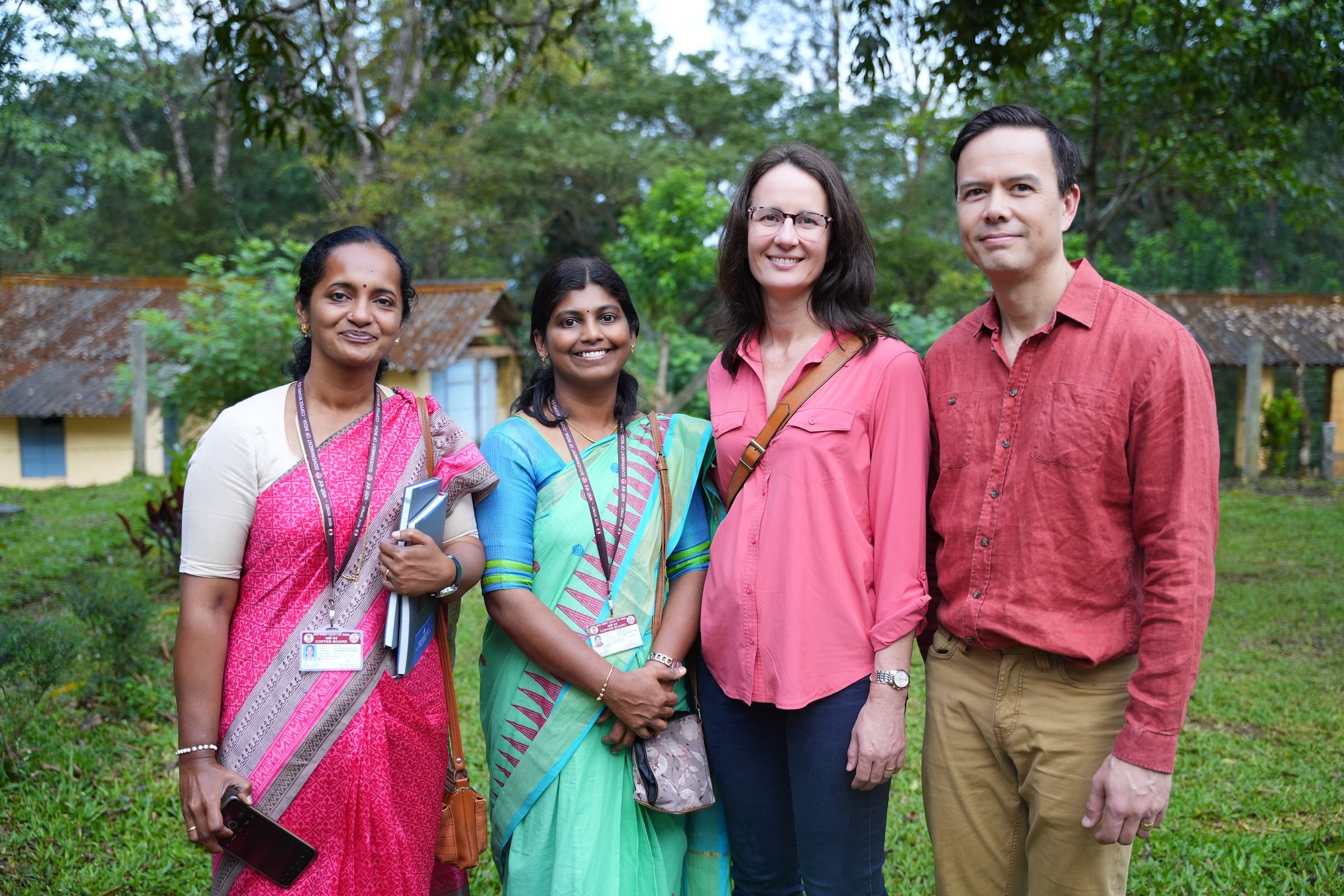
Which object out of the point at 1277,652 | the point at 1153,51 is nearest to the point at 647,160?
the point at 1153,51

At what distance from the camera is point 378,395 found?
231 centimetres

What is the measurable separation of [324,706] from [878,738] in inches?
46.0

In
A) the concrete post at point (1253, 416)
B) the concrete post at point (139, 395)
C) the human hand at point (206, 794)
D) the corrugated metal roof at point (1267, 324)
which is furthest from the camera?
the corrugated metal roof at point (1267, 324)

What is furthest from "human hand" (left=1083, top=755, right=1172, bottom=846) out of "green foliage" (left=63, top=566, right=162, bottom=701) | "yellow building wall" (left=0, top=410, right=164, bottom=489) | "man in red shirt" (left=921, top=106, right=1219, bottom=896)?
"yellow building wall" (left=0, top=410, right=164, bottom=489)

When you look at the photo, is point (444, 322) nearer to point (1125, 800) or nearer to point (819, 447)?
point (819, 447)

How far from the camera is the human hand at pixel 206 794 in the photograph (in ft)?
6.55

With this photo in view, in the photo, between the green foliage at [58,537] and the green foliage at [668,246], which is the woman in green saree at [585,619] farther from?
the green foliage at [668,246]

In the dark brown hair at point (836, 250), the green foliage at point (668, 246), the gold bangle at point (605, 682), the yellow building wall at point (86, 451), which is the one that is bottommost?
the yellow building wall at point (86, 451)

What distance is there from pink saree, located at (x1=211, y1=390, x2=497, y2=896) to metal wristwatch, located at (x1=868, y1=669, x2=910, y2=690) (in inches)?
40.0

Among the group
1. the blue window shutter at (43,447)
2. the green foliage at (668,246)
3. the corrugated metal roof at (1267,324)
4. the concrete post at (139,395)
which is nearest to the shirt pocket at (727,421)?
the green foliage at (668,246)

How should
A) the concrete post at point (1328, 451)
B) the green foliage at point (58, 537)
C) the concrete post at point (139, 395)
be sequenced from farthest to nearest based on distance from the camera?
the concrete post at point (1328, 451) → the concrete post at point (139, 395) → the green foliage at point (58, 537)

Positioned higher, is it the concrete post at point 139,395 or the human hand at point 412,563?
the human hand at point 412,563

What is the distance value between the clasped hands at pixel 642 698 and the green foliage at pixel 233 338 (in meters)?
8.01

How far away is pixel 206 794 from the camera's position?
2.01 m
